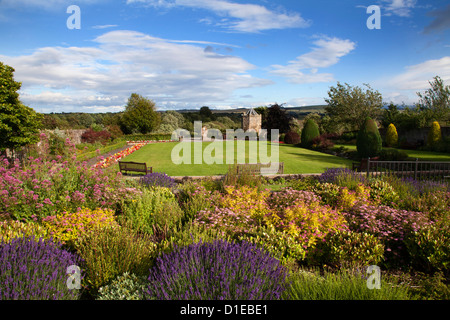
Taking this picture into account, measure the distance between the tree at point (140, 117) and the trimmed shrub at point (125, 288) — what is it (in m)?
42.0

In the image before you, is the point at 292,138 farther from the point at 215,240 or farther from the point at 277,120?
the point at 215,240

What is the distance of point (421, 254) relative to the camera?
4387mm

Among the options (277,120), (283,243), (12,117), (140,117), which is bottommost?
(283,243)

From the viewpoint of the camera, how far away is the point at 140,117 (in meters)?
42.9

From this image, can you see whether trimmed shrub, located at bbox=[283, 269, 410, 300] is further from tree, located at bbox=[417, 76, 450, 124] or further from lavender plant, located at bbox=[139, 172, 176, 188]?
tree, located at bbox=[417, 76, 450, 124]

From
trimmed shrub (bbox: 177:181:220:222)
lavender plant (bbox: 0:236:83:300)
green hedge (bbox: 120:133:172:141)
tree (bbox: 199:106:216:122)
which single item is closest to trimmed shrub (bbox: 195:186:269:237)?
trimmed shrub (bbox: 177:181:220:222)

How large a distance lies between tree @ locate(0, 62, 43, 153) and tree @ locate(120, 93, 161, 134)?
26588 mm

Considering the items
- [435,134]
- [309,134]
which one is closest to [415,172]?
[435,134]

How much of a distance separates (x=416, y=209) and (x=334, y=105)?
98.4 feet

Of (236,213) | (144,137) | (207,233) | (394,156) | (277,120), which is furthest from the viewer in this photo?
(277,120)

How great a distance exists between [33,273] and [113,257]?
33.5 inches

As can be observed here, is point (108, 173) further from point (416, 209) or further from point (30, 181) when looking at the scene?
point (416, 209)

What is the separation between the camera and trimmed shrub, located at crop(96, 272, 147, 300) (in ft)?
9.34

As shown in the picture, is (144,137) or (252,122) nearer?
(144,137)
